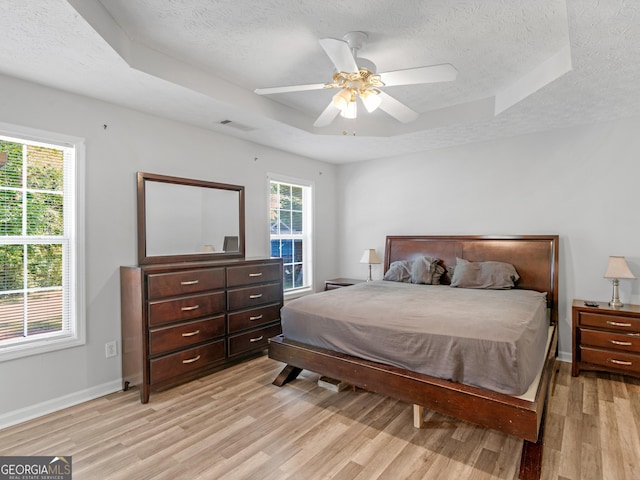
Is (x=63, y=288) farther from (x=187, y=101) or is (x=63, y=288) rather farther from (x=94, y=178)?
(x=187, y=101)

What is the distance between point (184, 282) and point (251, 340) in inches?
39.1

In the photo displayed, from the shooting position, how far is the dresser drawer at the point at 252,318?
3.41 m

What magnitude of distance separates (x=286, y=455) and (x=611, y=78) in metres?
3.46

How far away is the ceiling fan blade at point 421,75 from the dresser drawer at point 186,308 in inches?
92.1

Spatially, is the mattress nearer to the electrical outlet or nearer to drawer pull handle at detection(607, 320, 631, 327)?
drawer pull handle at detection(607, 320, 631, 327)

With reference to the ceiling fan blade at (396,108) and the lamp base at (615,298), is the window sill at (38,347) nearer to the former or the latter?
the ceiling fan blade at (396,108)

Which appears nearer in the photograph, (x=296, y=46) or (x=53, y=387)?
(x=296, y=46)

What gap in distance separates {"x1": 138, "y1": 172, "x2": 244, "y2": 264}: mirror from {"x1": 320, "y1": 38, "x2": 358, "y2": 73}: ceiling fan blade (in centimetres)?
209

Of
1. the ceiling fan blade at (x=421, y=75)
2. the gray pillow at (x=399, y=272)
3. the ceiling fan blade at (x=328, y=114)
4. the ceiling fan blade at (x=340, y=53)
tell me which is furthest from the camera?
the gray pillow at (x=399, y=272)

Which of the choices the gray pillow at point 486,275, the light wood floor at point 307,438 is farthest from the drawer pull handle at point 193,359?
the gray pillow at point 486,275

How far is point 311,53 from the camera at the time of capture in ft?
8.30

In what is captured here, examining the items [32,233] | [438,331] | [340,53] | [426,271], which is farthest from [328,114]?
[32,233]

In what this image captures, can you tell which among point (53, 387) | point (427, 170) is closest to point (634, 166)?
point (427, 170)

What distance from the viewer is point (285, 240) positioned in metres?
4.79
